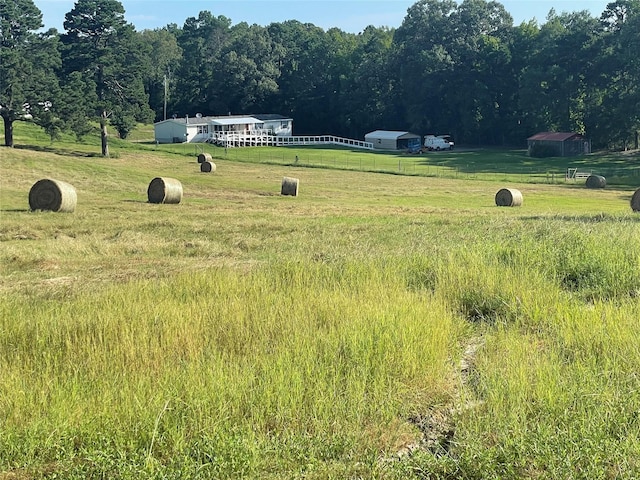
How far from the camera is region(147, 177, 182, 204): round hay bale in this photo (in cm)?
2870

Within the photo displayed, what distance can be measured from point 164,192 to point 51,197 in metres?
5.52

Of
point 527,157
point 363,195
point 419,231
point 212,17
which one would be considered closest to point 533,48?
point 527,157

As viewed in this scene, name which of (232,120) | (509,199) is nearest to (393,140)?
(232,120)

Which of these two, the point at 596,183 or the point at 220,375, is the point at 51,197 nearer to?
the point at 220,375

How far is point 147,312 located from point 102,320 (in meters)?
0.59

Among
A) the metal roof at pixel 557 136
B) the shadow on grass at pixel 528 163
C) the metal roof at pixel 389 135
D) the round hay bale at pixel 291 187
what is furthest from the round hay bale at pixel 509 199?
the metal roof at pixel 389 135

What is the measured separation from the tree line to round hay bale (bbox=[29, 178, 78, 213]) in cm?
3228

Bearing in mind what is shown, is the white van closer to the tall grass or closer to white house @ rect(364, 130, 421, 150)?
white house @ rect(364, 130, 421, 150)

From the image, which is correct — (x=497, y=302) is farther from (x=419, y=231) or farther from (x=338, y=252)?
(x=419, y=231)

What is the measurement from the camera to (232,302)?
873cm

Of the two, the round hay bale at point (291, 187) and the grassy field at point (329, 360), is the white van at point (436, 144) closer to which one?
the round hay bale at point (291, 187)

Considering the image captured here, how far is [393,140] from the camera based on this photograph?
314 feet

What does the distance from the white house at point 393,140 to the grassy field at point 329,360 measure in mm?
81929

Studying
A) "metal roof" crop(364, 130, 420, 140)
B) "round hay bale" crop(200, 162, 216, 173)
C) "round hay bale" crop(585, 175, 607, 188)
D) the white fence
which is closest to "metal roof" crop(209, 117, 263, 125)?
the white fence
